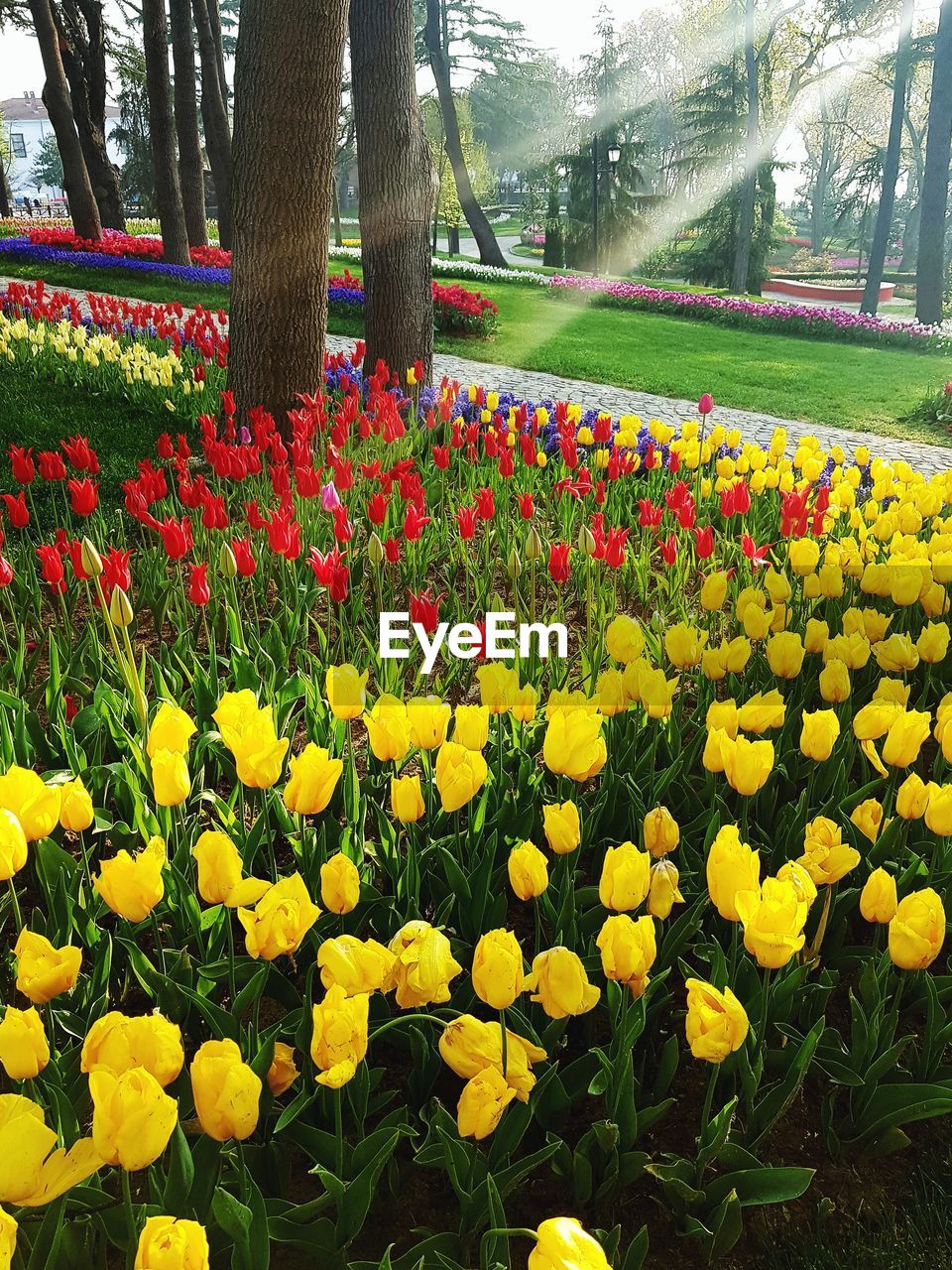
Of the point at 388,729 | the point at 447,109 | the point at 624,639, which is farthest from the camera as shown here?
the point at 447,109

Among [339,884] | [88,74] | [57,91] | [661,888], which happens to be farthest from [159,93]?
[661,888]

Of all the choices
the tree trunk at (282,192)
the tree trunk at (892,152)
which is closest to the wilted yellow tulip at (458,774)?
the tree trunk at (282,192)

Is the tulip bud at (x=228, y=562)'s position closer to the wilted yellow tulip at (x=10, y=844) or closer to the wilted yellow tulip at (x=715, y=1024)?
the wilted yellow tulip at (x=10, y=844)

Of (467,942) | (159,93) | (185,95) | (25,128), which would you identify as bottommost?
(467,942)

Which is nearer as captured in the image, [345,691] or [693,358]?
[345,691]

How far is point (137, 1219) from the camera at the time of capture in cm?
122

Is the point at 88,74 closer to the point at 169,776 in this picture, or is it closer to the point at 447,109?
the point at 447,109

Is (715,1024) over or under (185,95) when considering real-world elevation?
under

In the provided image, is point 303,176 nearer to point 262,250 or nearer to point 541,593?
point 262,250

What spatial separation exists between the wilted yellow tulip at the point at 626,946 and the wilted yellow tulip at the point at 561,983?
5 cm

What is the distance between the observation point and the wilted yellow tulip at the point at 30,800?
139 cm

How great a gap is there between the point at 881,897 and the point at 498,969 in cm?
67

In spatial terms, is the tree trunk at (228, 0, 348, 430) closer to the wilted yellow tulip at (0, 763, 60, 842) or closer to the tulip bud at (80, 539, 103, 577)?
the tulip bud at (80, 539, 103, 577)

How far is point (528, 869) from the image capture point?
1438 millimetres
